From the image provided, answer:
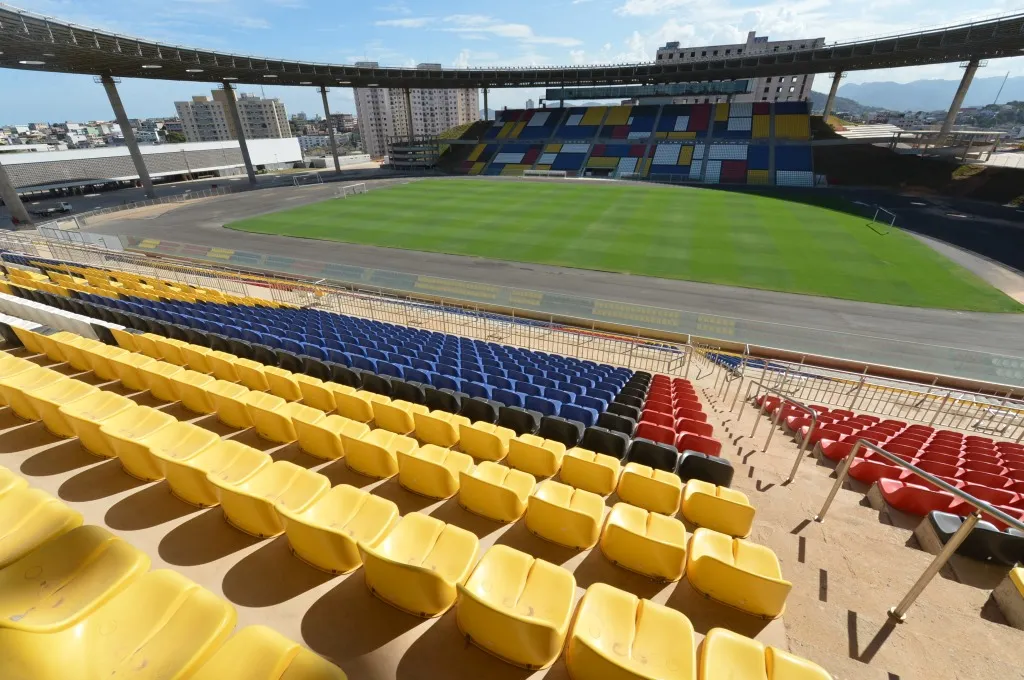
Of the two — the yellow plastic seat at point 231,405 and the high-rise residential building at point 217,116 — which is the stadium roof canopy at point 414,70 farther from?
the high-rise residential building at point 217,116

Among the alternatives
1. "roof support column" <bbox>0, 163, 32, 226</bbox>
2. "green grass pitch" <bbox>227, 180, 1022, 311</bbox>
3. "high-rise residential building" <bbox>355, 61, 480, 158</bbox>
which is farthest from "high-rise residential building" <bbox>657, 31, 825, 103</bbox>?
"roof support column" <bbox>0, 163, 32, 226</bbox>

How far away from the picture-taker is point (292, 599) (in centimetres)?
362

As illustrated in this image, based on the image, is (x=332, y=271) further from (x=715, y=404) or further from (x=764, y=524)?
(x=764, y=524)

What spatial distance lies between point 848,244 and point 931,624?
32214mm

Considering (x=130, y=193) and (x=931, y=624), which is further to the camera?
(x=130, y=193)

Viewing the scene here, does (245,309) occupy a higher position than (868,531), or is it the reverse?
(868,531)

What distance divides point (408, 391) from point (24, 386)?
5211 millimetres

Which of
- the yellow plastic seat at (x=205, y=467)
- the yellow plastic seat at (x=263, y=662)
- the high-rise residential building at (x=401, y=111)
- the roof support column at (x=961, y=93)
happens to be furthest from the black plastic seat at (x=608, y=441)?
the high-rise residential building at (x=401, y=111)

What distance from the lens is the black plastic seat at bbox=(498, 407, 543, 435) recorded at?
6961 millimetres

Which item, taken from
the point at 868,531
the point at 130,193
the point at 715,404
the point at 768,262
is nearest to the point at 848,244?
the point at 768,262

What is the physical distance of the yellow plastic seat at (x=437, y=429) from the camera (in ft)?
20.1

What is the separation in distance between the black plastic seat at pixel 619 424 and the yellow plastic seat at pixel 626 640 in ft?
12.7

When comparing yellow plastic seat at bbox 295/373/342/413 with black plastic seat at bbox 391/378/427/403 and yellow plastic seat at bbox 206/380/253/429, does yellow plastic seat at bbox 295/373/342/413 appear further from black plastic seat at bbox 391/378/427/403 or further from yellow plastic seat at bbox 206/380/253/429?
black plastic seat at bbox 391/378/427/403

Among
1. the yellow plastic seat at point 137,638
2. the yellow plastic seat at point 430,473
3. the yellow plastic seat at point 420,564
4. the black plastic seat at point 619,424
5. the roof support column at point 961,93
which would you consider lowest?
the black plastic seat at point 619,424
